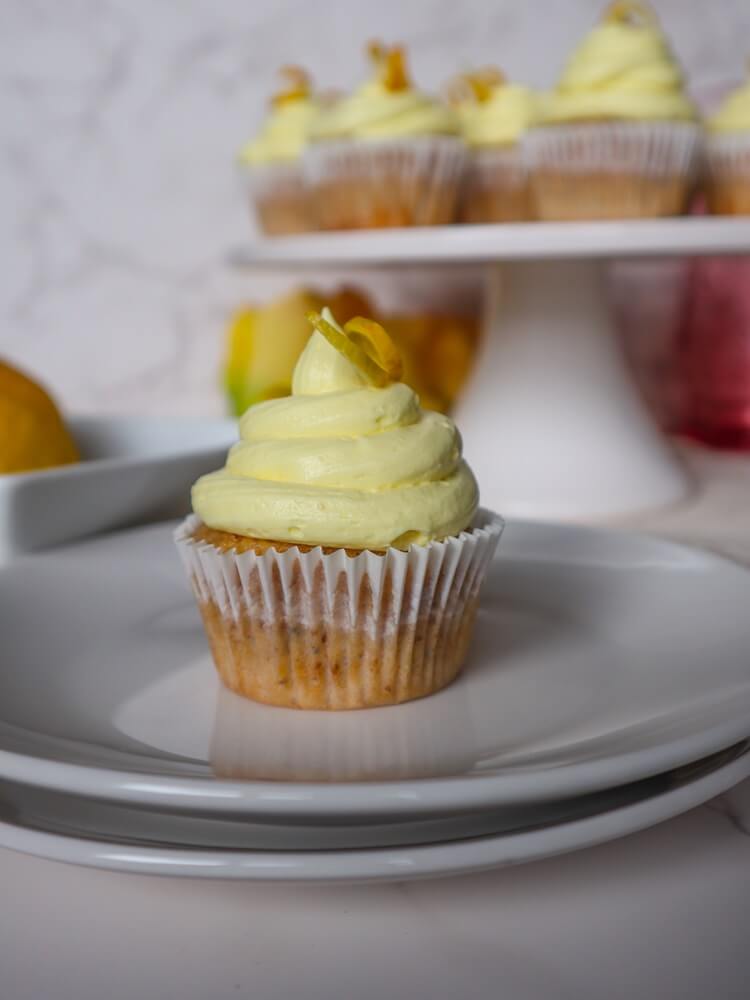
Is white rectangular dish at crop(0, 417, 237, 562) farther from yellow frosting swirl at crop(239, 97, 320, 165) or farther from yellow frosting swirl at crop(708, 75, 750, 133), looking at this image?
yellow frosting swirl at crop(708, 75, 750, 133)

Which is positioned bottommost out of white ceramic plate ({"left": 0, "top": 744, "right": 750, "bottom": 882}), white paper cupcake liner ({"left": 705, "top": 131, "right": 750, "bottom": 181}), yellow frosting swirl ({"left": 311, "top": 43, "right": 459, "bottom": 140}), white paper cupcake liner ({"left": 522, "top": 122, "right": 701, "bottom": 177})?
white ceramic plate ({"left": 0, "top": 744, "right": 750, "bottom": 882})

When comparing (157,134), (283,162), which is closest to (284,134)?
(283,162)

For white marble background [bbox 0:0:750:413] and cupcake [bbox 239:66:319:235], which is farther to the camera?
white marble background [bbox 0:0:750:413]

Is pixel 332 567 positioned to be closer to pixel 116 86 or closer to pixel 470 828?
pixel 470 828

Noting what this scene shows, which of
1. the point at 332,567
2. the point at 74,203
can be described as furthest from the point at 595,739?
the point at 74,203

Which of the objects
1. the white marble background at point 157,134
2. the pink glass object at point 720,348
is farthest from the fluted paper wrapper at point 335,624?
the white marble background at point 157,134

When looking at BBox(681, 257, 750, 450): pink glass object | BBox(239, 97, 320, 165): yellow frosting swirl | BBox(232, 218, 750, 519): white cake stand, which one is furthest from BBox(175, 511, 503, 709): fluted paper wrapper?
BBox(681, 257, 750, 450): pink glass object

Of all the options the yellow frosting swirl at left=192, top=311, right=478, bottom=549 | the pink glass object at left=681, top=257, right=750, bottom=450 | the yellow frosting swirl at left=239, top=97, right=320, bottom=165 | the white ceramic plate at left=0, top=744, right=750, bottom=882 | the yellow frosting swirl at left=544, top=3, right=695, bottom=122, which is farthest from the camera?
the pink glass object at left=681, top=257, right=750, bottom=450
